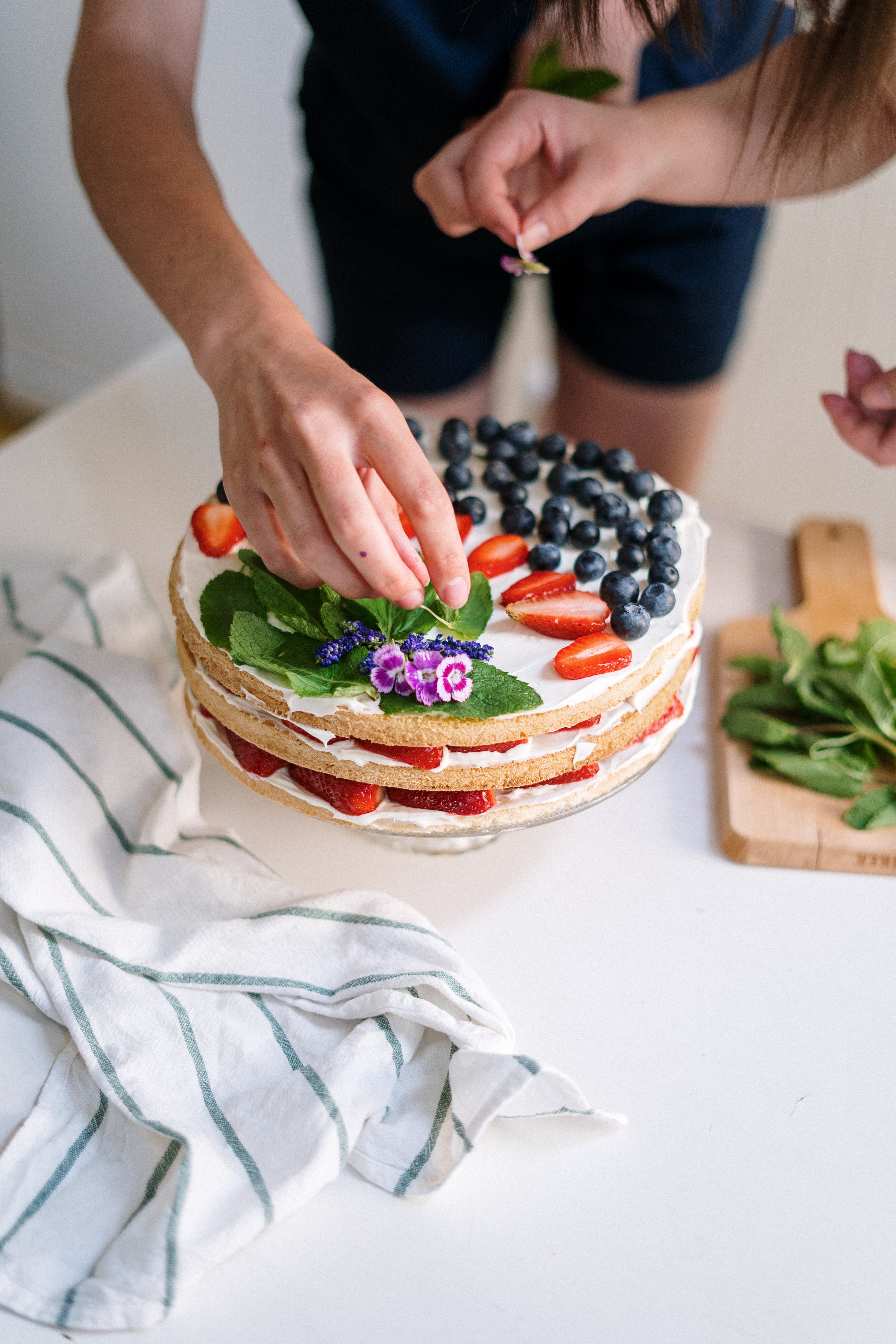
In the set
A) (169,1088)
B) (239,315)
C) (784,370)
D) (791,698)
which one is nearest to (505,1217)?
(169,1088)

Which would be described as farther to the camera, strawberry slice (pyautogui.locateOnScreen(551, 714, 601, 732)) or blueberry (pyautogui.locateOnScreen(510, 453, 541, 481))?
blueberry (pyautogui.locateOnScreen(510, 453, 541, 481))

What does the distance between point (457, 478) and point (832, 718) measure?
447mm

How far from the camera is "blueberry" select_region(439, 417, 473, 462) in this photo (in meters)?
1.13

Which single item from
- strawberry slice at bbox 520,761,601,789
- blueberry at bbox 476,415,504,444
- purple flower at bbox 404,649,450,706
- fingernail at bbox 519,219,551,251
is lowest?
strawberry slice at bbox 520,761,601,789

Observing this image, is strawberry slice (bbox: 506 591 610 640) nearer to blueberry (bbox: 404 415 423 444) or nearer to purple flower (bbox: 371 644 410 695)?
purple flower (bbox: 371 644 410 695)

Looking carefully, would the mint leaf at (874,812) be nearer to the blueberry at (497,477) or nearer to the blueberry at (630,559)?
the blueberry at (630,559)

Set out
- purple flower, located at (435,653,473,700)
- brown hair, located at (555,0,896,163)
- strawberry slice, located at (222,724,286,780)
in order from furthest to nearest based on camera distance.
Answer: strawberry slice, located at (222,724,286,780), purple flower, located at (435,653,473,700), brown hair, located at (555,0,896,163)

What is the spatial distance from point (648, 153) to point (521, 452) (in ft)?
1.01

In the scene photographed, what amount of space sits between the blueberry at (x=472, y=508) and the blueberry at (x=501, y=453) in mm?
85

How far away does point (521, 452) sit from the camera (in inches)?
45.4

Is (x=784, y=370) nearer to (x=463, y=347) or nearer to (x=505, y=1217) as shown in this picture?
(x=463, y=347)

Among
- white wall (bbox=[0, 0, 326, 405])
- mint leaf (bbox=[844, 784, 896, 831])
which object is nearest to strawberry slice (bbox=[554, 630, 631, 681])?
mint leaf (bbox=[844, 784, 896, 831])

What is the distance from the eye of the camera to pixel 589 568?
0.98 meters

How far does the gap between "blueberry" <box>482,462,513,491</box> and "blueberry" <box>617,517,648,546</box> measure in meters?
0.13
